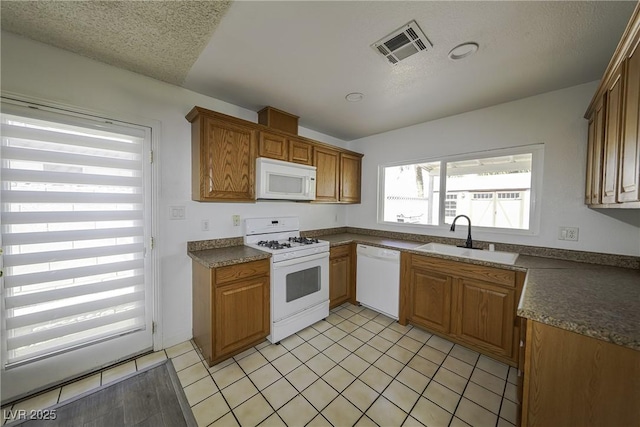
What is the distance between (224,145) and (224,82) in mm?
534

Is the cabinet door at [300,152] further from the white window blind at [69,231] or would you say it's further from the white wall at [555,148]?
the white wall at [555,148]

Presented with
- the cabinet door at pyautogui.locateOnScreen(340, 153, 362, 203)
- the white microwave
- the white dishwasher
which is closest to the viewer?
the white microwave

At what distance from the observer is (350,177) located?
346 cm

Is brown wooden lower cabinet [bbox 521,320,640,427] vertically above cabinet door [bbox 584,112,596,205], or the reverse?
cabinet door [bbox 584,112,596,205]

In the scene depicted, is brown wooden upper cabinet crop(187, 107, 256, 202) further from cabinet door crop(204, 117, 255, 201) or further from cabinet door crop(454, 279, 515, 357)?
cabinet door crop(454, 279, 515, 357)

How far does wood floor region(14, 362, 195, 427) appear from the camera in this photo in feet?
4.67

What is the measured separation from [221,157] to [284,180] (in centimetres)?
68

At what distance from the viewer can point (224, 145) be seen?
2.10m

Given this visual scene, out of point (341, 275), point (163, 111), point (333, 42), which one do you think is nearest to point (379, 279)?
point (341, 275)

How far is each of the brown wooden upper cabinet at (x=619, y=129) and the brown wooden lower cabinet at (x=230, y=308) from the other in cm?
233

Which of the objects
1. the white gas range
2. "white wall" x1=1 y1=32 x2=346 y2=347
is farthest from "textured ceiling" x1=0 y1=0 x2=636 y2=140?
the white gas range

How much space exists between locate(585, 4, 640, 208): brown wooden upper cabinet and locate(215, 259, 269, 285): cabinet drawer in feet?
7.42

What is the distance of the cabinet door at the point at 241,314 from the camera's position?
74.5 inches

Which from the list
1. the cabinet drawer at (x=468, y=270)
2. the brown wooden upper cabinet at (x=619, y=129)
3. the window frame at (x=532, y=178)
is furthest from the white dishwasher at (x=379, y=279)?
the brown wooden upper cabinet at (x=619, y=129)
